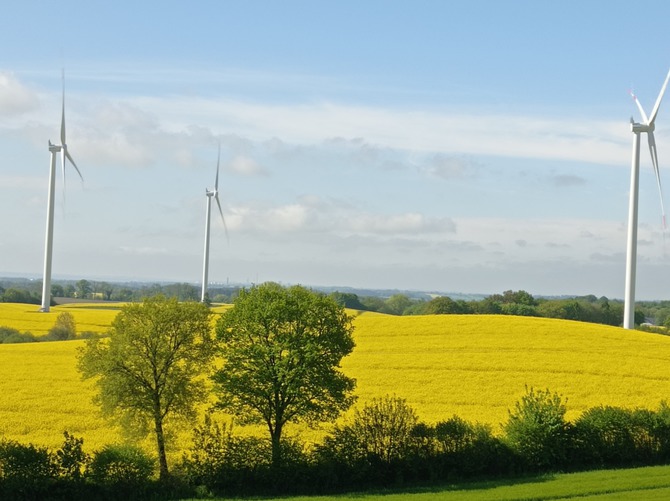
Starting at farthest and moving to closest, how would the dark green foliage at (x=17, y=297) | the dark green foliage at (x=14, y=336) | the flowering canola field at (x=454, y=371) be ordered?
the dark green foliage at (x=17, y=297) → the dark green foliage at (x=14, y=336) → the flowering canola field at (x=454, y=371)

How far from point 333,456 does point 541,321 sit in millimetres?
42631

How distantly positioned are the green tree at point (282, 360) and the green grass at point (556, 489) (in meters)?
4.78

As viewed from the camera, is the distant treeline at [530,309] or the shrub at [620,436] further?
the distant treeline at [530,309]

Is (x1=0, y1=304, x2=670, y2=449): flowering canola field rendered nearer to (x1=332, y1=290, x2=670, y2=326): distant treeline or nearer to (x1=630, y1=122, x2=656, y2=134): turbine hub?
(x1=630, y1=122, x2=656, y2=134): turbine hub

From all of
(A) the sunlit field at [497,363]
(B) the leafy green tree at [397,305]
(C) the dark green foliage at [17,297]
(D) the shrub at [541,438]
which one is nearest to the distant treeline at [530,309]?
(B) the leafy green tree at [397,305]

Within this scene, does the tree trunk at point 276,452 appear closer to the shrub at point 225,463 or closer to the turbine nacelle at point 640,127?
the shrub at point 225,463

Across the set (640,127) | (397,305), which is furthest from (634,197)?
(397,305)

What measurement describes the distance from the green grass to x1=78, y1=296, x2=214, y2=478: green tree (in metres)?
6.84

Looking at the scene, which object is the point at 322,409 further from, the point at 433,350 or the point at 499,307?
the point at 499,307

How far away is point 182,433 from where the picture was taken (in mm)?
36281

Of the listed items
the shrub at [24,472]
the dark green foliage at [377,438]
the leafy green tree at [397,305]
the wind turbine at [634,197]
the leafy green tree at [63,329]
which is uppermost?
the wind turbine at [634,197]

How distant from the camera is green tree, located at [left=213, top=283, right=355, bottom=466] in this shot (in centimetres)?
3294

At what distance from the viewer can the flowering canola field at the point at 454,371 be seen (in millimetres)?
38875

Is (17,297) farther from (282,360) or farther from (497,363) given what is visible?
(282,360)
